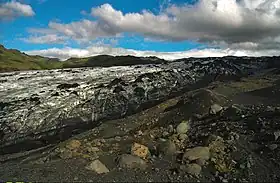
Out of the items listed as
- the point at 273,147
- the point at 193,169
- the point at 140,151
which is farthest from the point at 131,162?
the point at 273,147

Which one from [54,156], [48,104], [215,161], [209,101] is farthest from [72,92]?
[215,161]

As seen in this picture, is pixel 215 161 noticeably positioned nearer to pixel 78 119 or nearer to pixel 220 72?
pixel 78 119

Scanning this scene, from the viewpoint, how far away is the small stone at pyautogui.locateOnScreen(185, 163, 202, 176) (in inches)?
662

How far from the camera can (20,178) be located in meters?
17.3

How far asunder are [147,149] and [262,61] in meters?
65.6

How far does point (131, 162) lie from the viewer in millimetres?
17922

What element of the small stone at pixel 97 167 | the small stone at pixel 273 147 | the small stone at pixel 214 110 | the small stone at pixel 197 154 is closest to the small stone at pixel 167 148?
the small stone at pixel 197 154

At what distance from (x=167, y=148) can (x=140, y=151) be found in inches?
60.9

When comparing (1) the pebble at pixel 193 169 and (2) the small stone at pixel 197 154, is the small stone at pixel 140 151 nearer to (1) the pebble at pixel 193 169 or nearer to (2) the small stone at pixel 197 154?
(2) the small stone at pixel 197 154

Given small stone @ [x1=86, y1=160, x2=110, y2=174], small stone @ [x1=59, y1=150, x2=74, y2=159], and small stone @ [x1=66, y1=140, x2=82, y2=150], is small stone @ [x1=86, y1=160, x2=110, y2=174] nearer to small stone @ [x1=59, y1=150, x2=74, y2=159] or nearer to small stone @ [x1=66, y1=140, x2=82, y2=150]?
small stone @ [x1=59, y1=150, x2=74, y2=159]

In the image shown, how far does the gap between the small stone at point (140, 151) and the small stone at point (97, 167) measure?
1906mm

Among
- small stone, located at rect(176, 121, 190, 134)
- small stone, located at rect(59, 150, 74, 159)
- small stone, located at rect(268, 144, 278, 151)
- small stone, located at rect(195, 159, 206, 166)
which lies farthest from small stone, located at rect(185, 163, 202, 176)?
small stone, located at rect(59, 150, 74, 159)

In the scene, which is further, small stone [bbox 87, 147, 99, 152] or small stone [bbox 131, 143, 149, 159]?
small stone [bbox 87, 147, 99, 152]

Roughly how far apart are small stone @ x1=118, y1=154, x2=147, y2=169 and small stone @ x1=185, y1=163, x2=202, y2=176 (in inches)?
85.5
